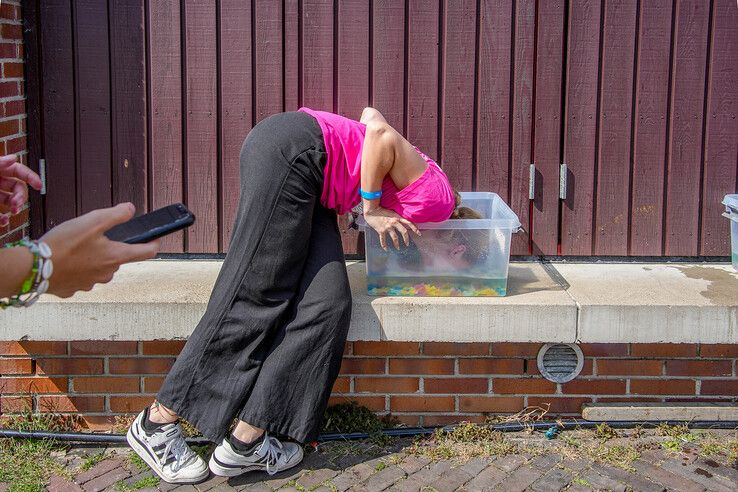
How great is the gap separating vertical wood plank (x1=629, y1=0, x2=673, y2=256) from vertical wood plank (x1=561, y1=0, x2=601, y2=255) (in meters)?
0.23

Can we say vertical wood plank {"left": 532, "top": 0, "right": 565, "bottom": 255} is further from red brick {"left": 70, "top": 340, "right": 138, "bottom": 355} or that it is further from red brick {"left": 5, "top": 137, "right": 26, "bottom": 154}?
red brick {"left": 5, "top": 137, "right": 26, "bottom": 154}

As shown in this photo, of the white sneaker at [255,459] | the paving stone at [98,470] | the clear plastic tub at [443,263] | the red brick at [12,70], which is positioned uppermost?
the red brick at [12,70]

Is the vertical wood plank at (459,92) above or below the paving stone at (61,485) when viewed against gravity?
above

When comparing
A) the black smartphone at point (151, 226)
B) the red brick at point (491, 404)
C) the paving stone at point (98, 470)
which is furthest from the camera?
the red brick at point (491, 404)

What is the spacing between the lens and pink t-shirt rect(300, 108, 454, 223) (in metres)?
4.03

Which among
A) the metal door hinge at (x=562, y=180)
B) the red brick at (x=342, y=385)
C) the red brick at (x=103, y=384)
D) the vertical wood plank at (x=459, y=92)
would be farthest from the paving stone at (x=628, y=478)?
the red brick at (x=103, y=384)

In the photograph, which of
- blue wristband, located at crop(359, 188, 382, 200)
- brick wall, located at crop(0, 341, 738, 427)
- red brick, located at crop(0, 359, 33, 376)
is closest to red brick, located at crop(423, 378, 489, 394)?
brick wall, located at crop(0, 341, 738, 427)

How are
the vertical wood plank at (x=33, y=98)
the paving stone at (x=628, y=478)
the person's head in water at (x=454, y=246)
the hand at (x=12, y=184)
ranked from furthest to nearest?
the vertical wood plank at (x=33, y=98) → the person's head in water at (x=454, y=246) → the paving stone at (x=628, y=478) → the hand at (x=12, y=184)

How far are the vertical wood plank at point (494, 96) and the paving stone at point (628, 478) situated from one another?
1.48 m

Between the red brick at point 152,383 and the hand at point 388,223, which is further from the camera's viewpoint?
the red brick at point 152,383

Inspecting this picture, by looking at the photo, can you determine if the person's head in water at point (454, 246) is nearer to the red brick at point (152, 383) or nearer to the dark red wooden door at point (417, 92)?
the dark red wooden door at point (417, 92)

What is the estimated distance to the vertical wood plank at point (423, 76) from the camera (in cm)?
467

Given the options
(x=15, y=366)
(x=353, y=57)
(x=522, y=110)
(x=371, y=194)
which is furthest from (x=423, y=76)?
(x=15, y=366)

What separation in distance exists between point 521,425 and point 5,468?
2.30 meters
